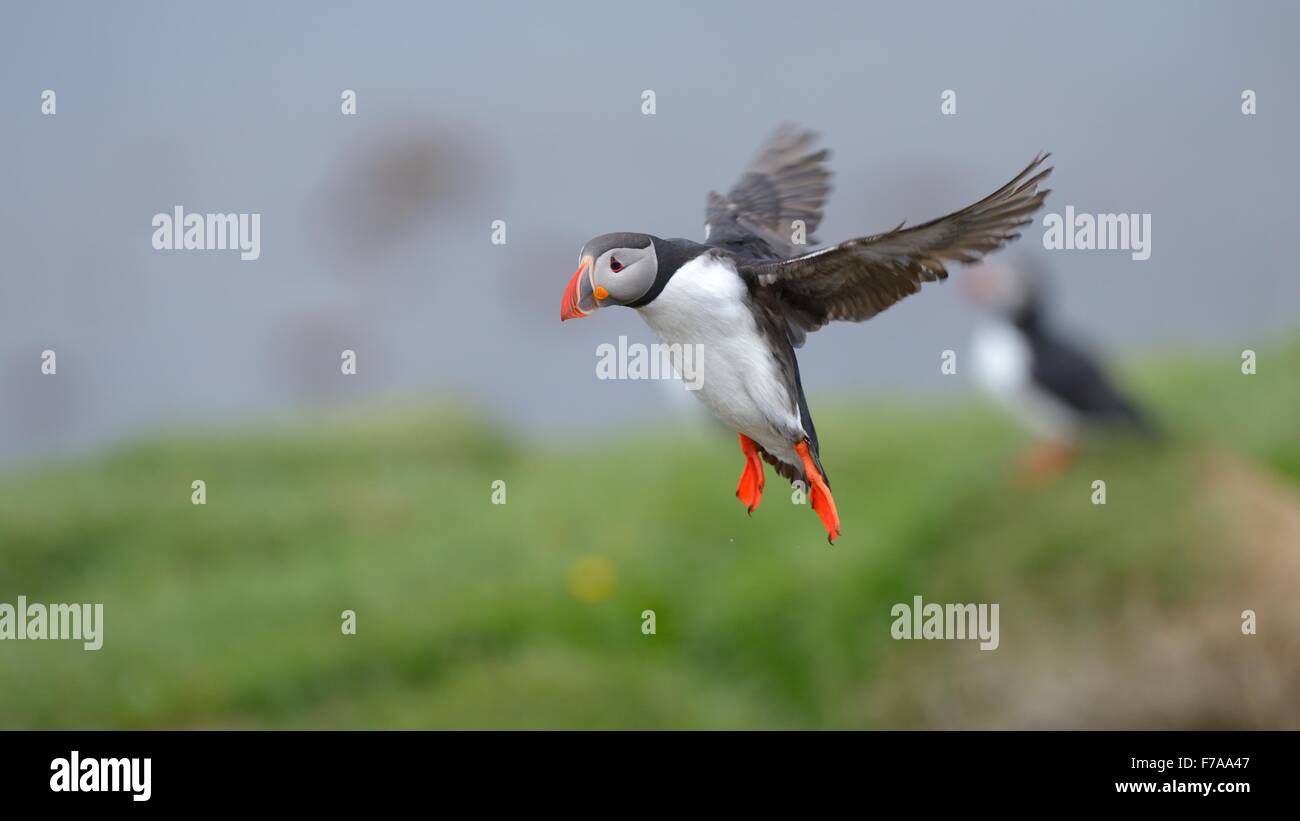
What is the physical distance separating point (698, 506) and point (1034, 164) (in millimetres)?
9404

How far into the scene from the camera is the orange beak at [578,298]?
5.49ft

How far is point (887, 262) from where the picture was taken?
82.6 inches

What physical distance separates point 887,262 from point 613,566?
8549mm

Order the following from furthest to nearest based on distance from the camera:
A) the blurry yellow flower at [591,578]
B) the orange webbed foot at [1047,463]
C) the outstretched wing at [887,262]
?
1. the blurry yellow flower at [591,578]
2. the orange webbed foot at [1047,463]
3. the outstretched wing at [887,262]

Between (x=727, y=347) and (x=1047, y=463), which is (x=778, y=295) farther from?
(x=1047, y=463)

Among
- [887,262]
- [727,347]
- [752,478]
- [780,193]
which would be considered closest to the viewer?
[887,262]

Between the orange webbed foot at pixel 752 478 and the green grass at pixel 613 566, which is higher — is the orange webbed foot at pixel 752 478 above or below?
above

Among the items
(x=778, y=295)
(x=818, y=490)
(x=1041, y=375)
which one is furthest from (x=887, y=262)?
(x=1041, y=375)

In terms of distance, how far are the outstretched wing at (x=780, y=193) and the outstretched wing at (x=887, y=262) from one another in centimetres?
44

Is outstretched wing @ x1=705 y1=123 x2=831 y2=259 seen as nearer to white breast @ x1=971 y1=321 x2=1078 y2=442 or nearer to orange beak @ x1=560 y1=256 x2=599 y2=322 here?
orange beak @ x1=560 y1=256 x2=599 y2=322

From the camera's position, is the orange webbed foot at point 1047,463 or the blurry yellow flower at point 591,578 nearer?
the orange webbed foot at point 1047,463

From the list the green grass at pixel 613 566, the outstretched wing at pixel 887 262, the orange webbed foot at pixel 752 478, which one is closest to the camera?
the outstretched wing at pixel 887 262

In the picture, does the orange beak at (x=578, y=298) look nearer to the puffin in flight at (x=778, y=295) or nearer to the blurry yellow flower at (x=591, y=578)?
the puffin in flight at (x=778, y=295)

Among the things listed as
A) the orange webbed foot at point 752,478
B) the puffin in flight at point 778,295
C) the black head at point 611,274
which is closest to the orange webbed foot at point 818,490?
the puffin in flight at point 778,295
